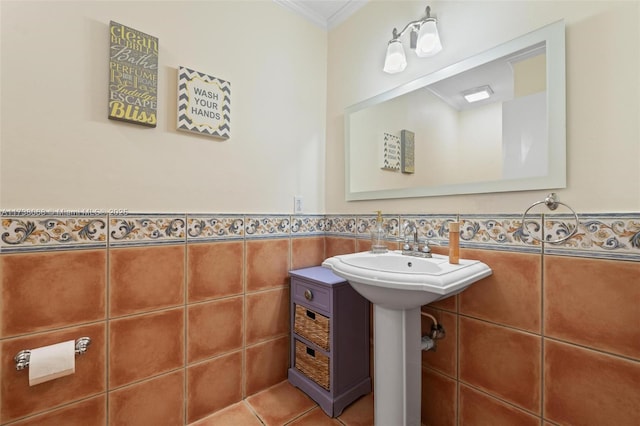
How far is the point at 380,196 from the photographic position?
1480 mm

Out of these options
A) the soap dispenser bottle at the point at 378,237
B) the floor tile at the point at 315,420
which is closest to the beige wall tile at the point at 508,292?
the soap dispenser bottle at the point at 378,237

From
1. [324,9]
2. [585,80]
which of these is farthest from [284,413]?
[324,9]

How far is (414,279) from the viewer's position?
0.83 meters

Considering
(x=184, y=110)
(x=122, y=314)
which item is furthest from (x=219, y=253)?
(x=184, y=110)

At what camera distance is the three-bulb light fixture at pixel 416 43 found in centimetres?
121

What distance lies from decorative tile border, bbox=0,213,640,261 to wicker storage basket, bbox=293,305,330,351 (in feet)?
1.59

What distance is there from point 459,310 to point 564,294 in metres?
0.37

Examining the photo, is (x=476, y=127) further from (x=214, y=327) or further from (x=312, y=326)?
(x=214, y=327)

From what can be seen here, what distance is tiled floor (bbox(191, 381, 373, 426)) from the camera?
1276mm

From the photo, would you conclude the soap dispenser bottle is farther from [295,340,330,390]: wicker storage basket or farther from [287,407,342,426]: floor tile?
[287,407,342,426]: floor tile

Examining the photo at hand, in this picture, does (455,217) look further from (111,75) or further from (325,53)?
(111,75)

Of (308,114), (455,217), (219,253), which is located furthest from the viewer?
(308,114)

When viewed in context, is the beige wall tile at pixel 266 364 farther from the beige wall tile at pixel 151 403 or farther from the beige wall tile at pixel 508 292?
the beige wall tile at pixel 508 292

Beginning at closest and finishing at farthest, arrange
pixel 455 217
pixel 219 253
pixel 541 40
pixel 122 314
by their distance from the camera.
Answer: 1. pixel 541 40
2. pixel 122 314
3. pixel 455 217
4. pixel 219 253
